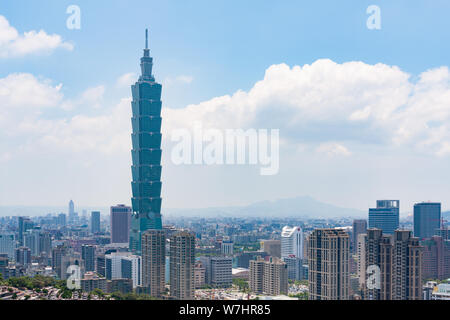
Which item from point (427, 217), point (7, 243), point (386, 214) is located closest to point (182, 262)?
point (386, 214)

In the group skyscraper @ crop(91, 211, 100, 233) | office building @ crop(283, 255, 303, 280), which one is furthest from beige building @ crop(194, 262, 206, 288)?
skyscraper @ crop(91, 211, 100, 233)

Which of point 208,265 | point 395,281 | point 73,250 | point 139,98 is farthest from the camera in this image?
point 139,98

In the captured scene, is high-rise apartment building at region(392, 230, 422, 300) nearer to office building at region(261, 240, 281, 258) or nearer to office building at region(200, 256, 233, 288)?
office building at region(200, 256, 233, 288)

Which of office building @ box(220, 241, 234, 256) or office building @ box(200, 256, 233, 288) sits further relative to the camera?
office building @ box(220, 241, 234, 256)

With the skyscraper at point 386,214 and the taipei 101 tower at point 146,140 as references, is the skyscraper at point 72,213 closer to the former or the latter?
the skyscraper at point 386,214

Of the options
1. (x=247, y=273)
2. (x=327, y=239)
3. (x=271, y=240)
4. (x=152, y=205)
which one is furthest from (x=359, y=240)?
(x=152, y=205)

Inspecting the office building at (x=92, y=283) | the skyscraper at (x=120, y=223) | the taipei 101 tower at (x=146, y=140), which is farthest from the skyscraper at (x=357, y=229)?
the taipei 101 tower at (x=146, y=140)

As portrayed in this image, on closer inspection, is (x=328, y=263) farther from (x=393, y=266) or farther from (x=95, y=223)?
(x=95, y=223)
